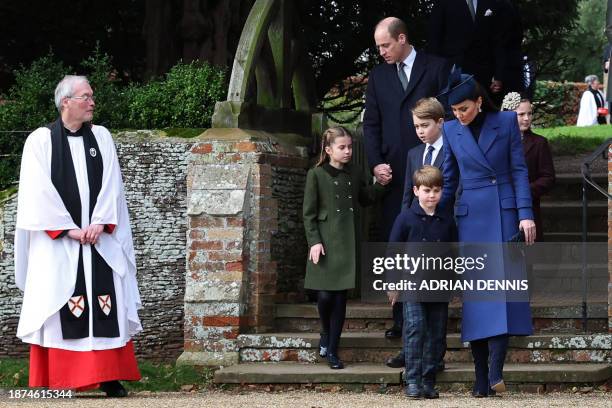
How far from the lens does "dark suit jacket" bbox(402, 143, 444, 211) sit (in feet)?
31.8

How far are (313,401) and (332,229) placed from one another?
1629mm

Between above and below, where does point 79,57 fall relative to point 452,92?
above

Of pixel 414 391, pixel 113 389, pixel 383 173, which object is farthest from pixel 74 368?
pixel 383 173

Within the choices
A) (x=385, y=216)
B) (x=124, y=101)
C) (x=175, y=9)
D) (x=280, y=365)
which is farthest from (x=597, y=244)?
(x=175, y=9)

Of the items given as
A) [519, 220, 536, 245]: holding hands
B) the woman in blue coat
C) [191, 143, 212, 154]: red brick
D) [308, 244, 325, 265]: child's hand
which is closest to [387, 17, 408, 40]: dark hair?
the woman in blue coat

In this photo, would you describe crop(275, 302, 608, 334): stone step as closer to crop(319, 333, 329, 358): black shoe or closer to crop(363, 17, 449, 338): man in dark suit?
crop(363, 17, 449, 338): man in dark suit

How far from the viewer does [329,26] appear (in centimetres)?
1552

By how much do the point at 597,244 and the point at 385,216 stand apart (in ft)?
7.00

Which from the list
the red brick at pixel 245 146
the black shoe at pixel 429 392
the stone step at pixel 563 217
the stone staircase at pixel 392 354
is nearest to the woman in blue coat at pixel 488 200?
the black shoe at pixel 429 392

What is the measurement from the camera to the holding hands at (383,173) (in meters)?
10.4

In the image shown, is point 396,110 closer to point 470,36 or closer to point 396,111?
point 396,111

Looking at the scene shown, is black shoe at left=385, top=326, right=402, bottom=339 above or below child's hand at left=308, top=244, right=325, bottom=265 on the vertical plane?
Answer: below

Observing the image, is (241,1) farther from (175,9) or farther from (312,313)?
(312,313)

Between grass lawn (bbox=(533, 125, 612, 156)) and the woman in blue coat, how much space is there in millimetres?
10459
